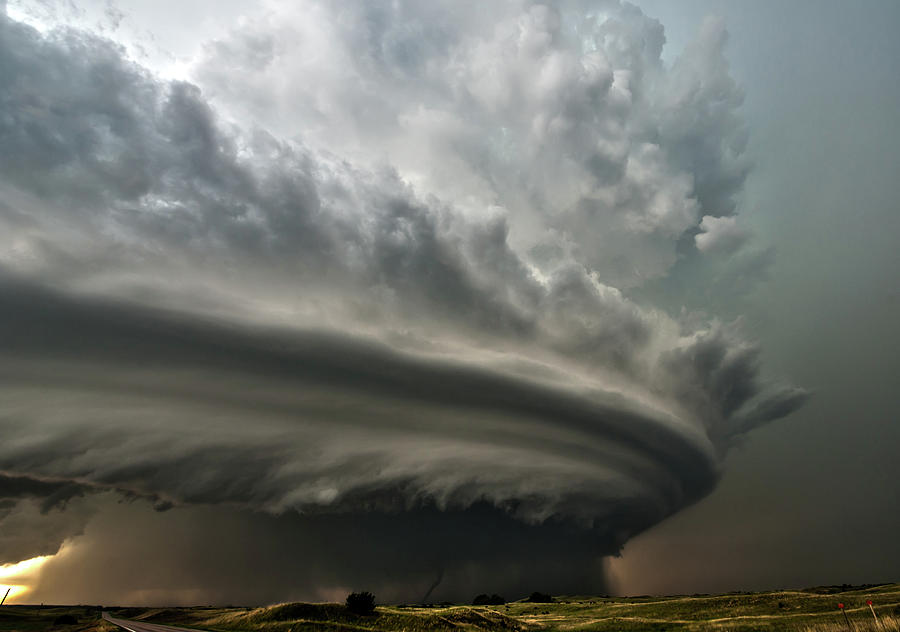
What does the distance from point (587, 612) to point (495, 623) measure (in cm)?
2716

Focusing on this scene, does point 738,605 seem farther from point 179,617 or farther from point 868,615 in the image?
point 179,617

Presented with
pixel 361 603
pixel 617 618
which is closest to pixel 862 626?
pixel 617 618

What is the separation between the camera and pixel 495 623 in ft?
274

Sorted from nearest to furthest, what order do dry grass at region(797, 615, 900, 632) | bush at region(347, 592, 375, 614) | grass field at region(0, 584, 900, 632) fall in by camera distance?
dry grass at region(797, 615, 900, 632) < grass field at region(0, 584, 900, 632) < bush at region(347, 592, 375, 614)

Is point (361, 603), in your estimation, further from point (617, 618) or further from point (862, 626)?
point (862, 626)

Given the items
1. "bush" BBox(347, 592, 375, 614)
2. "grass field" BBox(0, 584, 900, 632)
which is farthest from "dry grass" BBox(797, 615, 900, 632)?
"bush" BBox(347, 592, 375, 614)

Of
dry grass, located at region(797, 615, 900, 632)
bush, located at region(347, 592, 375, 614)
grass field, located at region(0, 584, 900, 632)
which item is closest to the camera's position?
dry grass, located at region(797, 615, 900, 632)

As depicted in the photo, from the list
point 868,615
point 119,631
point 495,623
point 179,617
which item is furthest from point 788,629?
point 179,617

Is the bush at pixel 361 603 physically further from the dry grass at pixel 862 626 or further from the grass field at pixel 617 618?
the dry grass at pixel 862 626

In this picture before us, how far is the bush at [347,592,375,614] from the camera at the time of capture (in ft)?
277

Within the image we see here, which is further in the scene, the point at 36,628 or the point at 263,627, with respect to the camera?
the point at 36,628

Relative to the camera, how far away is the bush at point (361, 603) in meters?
84.5

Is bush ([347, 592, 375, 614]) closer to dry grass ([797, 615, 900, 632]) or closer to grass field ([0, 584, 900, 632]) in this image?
grass field ([0, 584, 900, 632])

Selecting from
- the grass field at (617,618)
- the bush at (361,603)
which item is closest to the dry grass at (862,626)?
the grass field at (617,618)
